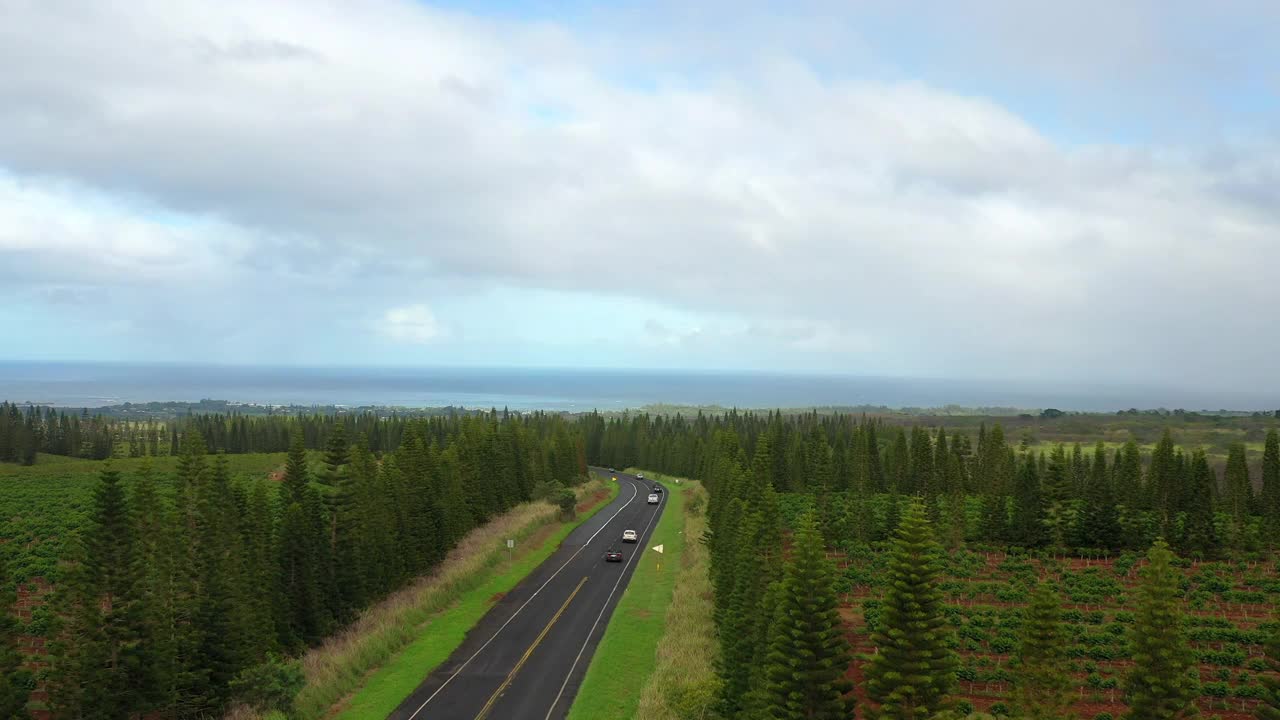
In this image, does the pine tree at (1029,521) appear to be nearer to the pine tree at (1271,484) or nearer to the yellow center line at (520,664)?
the pine tree at (1271,484)

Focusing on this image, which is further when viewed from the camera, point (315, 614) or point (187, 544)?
point (315, 614)

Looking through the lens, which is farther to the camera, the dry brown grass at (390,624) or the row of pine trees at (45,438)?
the row of pine trees at (45,438)

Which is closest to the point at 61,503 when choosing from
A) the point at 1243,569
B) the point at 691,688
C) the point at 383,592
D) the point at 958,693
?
the point at 383,592

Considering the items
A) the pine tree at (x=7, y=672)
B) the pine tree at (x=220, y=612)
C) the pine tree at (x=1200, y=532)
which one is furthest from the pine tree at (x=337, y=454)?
the pine tree at (x=1200, y=532)

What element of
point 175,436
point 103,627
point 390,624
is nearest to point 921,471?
point 390,624

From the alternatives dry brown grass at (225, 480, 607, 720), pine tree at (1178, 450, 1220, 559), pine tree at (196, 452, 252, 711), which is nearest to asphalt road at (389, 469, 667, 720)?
dry brown grass at (225, 480, 607, 720)

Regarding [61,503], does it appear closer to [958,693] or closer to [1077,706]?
[958,693]

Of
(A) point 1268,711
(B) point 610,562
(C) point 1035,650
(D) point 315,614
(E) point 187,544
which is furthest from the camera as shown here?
(B) point 610,562

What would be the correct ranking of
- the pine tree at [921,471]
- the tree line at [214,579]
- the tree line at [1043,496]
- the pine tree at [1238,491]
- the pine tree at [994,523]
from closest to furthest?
the tree line at [214,579]
the tree line at [1043,496]
the pine tree at [994,523]
the pine tree at [1238,491]
the pine tree at [921,471]
